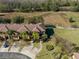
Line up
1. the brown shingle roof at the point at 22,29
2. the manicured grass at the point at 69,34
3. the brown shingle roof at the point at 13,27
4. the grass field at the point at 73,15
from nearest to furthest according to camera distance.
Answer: the manicured grass at the point at 69,34 → the brown shingle roof at the point at 22,29 → the brown shingle roof at the point at 13,27 → the grass field at the point at 73,15

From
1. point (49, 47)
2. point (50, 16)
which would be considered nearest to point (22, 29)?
point (49, 47)

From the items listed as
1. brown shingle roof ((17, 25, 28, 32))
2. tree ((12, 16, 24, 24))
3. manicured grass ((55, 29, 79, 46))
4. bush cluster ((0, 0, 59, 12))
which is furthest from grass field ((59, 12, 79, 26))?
brown shingle roof ((17, 25, 28, 32))

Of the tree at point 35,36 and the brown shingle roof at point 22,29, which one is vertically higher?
the brown shingle roof at point 22,29

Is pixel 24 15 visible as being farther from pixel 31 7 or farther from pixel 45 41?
pixel 45 41

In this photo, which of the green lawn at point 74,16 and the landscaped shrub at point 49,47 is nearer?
the landscaped shrub at point 49,47

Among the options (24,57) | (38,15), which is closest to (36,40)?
(24,57)

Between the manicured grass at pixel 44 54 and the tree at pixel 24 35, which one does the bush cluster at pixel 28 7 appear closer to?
the tree at pixel 24 35

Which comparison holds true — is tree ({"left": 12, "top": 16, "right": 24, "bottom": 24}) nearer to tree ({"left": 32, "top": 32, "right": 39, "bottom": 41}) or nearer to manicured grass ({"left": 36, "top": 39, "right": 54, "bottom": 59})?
tree ({"left": 32, "top": 32, "right": 39, "bottom": 41})

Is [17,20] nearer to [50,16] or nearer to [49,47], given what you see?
[50,16]

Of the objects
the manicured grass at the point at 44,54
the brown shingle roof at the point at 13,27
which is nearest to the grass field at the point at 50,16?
the brown shingle roof at the point at 13,27
